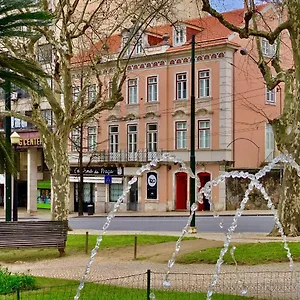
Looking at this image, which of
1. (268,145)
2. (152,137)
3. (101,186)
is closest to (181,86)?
(152,137)

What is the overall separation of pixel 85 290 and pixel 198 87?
31456 millimetres

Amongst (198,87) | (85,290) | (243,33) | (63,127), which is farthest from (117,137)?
(85,290)

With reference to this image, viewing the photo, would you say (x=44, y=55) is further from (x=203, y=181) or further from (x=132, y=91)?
(x=203, y=181)

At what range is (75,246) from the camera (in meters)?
18.6

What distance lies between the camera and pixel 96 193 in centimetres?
4728

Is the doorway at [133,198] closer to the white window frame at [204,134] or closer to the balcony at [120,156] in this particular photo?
the balcony at [120,156]

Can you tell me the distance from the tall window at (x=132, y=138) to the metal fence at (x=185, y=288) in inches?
1262

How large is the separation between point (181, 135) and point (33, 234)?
2678cm

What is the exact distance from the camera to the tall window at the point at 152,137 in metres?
43.9

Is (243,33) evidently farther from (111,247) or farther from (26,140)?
(26,140)

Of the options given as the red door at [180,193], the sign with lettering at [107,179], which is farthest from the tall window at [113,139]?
the red door at [180,193]

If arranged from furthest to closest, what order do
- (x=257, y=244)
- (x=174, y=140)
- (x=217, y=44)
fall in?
(x=174, y=140) < (x=217, y=44) < (x=257, y=244)

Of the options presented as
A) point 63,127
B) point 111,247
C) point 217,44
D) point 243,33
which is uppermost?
point 217,44

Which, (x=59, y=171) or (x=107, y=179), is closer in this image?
(x=59, y=171)
